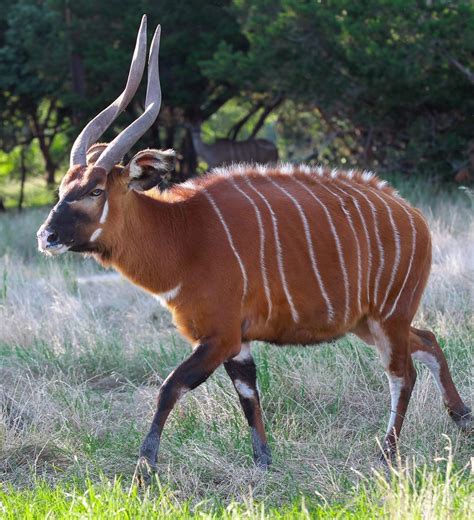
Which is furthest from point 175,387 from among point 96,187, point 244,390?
point 96,187

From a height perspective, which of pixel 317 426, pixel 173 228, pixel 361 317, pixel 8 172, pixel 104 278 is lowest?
pixel 8 172

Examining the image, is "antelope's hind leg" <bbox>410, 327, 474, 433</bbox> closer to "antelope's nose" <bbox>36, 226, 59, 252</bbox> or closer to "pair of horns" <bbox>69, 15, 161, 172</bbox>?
"pair of horns" <bbox>69, 15, 161, 172</bbox>

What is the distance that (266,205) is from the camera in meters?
4.41

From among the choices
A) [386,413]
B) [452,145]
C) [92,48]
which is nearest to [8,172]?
[92,48]

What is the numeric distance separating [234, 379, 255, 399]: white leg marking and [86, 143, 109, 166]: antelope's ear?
1.18 metres

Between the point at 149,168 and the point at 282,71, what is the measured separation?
7.90m

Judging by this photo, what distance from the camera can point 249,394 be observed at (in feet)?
14.6

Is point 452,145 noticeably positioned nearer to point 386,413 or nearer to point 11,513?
point 386,413

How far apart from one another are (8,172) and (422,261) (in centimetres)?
1545

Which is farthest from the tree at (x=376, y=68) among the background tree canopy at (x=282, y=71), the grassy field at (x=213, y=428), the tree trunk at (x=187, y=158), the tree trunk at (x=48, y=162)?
the tree trunk at (x=48, y=162)

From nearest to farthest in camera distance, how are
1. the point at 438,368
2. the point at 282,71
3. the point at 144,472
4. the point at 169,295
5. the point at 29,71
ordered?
1. the point at 144,472
2. the point at 169,295
3. the point at 438,368
4. the point at 282,71
5. the point at 29,71

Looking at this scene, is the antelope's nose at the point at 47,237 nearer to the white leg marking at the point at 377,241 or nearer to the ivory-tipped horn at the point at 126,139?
the ivory-tipped horn at the point at 126,139

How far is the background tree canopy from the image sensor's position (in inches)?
414

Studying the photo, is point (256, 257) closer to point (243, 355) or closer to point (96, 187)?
point (243, 355)
